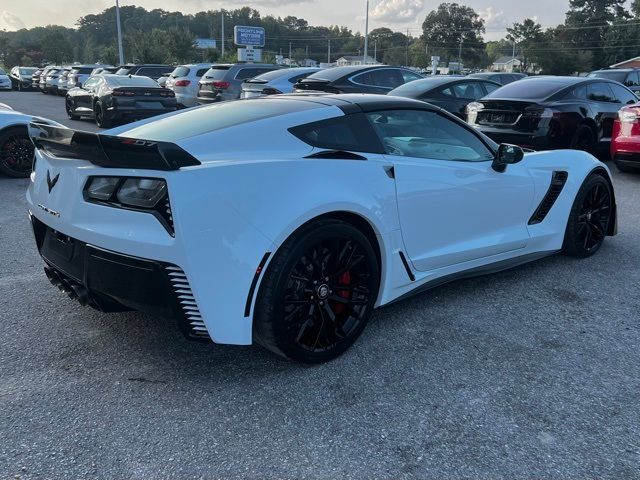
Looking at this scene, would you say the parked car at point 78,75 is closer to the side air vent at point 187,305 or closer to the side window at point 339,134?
the side window at point 339,134

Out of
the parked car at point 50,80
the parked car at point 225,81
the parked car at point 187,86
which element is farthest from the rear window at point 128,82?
the parked car at point 50,80

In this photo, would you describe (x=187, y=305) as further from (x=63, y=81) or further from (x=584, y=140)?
(x=63, y=81)

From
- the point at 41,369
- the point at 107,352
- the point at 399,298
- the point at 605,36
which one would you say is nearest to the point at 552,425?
the point at 399,298

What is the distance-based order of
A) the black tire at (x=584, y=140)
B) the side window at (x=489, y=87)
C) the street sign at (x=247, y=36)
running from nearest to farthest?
the black tire at (x=584, y=140) < the side window at (x=489, y=87) < the street sign at (x=247, y=36)

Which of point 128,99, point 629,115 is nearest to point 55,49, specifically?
point 128,99

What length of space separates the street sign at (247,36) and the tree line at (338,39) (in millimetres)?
4349

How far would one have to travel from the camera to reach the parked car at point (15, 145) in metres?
7.84

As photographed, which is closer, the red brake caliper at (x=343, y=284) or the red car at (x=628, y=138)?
the red brake caliper at (x=343, y=284)

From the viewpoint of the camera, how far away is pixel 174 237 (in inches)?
98.3

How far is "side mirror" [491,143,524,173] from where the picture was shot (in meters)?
3.91

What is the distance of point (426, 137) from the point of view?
376cm

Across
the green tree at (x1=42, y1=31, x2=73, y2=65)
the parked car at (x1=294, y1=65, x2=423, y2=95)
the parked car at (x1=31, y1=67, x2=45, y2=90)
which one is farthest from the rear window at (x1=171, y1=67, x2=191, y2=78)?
the green tree at (x1=42, y1=31, x2=73, y2=65)

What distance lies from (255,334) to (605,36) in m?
85.7

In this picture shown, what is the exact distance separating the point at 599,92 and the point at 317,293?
330 inches
